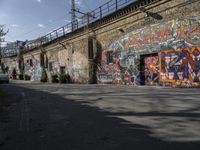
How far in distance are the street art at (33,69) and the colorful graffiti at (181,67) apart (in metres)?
28.7

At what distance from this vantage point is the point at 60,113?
878 centimetres

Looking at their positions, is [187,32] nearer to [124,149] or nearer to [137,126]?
[137,126]

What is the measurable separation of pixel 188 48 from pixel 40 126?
37.1ft

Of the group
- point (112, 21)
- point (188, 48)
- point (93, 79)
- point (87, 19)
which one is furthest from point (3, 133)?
point (87, 19)

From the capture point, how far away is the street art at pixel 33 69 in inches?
1726

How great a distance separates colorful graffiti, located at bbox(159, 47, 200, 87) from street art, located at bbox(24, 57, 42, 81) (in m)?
28.7

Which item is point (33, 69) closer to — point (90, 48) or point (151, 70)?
point (90, 48)

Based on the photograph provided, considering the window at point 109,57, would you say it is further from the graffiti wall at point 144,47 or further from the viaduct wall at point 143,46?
the graffiti wall at point 144,47

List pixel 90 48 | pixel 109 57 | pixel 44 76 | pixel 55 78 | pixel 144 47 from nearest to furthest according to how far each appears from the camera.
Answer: pixel 144 47 < pixel 109 57 < pixel 90 48 < pixel 55 78 < pixel 44 76

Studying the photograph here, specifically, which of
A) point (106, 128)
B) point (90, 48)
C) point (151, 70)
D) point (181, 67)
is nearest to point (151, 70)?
point (151, 70)

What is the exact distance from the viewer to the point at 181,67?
16172 millimetres

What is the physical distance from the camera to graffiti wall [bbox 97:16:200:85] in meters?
15.6

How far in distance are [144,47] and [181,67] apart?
389 centimetres

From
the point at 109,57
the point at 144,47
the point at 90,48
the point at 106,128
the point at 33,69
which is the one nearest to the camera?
the point at 106,128
